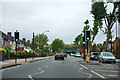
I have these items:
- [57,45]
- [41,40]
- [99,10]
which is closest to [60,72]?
[99,10]

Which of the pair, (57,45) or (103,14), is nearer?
(103,14)

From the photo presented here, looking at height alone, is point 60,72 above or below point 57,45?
below

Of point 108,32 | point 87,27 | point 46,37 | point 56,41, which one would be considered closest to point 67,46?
point 56,41

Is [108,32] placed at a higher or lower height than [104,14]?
lower

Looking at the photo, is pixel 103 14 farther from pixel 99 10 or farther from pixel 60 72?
pixel 60 72

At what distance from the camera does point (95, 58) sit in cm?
3953

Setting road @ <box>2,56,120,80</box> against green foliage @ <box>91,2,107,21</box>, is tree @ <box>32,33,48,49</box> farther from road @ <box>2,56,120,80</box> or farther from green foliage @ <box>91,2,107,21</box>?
road @ <box>2,56,120,80</box>

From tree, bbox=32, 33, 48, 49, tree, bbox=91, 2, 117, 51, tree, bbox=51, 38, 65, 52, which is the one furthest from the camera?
tree, bbox=51, 38, 65, 52

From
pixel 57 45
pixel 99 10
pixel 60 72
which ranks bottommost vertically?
pixel 60 72

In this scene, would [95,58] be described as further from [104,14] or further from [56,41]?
[56,41]

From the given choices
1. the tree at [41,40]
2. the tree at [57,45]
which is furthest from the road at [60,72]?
the tree at [57,45]

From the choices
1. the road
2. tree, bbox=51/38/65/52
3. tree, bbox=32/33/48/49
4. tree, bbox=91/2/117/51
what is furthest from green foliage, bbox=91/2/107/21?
tree, bbox=51/38/65/52

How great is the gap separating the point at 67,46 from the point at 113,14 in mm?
138130

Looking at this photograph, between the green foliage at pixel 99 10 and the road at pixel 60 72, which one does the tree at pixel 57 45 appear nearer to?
the green foliage at pixel 99 10
